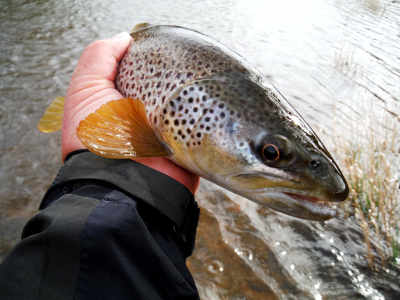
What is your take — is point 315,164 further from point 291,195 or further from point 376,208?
point 376,208

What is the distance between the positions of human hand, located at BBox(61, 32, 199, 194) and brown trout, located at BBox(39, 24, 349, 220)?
9 centimetres

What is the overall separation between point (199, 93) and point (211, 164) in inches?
17.8

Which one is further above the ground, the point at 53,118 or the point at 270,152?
the point at 270,152


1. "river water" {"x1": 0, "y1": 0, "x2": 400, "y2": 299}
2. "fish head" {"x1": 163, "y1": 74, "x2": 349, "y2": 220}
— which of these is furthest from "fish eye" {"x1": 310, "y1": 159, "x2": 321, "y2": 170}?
"river water" {"x1": 0, "y1": 0, "x2": 400, "y2": 299}

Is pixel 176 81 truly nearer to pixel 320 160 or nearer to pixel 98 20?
pixel 320 160

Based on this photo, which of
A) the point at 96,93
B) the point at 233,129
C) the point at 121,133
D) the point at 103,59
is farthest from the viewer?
the point at 103,59

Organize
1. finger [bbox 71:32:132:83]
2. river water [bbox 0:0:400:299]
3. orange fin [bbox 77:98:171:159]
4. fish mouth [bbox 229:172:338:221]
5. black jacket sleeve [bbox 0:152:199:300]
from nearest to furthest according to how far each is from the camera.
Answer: black jacket sleeve [bbox 0:152:199:300] → fish mouth [bbox 229:172:338:221] → orange fin [bbox 77:98:171:159] → finger [bbox 71:32:132:83] → river water [bbox 0:0:400:299]

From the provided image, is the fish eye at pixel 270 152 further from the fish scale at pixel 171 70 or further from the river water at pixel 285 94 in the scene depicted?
the river water at pixel 285 94

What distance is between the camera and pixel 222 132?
170 cm

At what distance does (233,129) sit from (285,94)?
7.69 meters

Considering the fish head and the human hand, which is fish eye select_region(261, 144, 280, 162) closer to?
the fish head

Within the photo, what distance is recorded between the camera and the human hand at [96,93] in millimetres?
1877

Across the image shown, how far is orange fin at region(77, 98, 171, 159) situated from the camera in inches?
65.9

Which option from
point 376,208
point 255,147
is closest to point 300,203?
point 255,147
